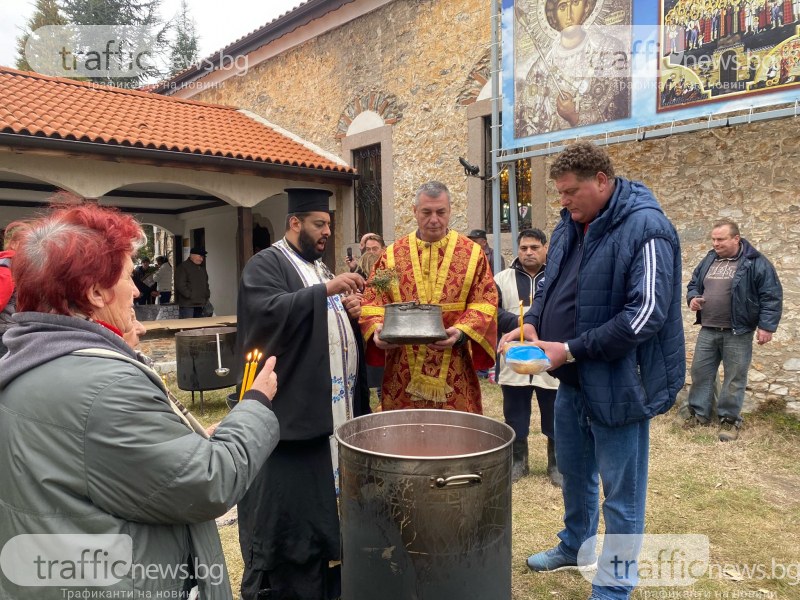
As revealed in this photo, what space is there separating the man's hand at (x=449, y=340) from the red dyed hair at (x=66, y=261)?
1920 millimetres

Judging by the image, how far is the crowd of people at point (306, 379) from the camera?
52.3 inches

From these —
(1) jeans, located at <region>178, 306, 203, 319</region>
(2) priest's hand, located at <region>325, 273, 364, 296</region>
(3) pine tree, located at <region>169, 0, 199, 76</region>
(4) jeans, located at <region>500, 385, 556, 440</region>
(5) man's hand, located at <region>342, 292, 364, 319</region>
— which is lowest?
(4) jeans, located at <region>500, 385, 556, 440</region>

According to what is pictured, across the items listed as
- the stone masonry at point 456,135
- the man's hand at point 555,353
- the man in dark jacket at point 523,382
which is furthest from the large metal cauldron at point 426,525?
the stone masonry at point 456,135

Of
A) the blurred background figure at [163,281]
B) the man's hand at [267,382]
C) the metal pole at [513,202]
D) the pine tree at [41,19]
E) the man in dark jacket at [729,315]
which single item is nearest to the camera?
the man's hand at [267,382]

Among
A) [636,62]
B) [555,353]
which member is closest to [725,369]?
[636,62]

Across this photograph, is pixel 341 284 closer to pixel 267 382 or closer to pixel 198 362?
pixel 267 382

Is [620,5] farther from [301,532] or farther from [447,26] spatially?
[301,532]

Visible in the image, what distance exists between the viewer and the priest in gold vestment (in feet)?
10.9

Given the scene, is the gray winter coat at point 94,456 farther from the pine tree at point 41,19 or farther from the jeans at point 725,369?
the pine tree at point 41,19

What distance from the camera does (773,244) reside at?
614 cm

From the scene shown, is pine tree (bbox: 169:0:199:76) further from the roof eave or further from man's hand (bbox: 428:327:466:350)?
man's hand (bbox: 428:327:466:350)

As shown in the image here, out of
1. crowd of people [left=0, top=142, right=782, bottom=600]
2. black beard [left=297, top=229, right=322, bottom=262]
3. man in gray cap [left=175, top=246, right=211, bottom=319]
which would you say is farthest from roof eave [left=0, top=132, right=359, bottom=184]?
black beard [left=297, top=229, right=322, bottom=262]

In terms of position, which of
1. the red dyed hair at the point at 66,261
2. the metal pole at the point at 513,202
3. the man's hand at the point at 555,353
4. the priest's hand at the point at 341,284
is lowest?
the man's hand at the point at 555,353

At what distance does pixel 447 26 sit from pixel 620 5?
3458 millimetres
